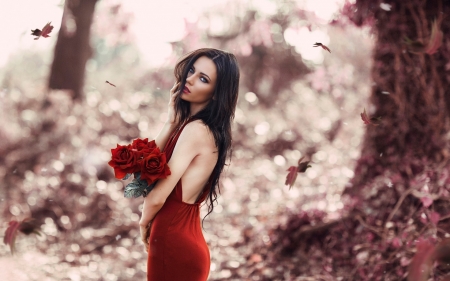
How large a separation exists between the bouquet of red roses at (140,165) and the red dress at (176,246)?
10 cm

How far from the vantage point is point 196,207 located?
181cm

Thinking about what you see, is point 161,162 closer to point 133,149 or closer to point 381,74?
point 133,149

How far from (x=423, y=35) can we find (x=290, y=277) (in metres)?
2.10

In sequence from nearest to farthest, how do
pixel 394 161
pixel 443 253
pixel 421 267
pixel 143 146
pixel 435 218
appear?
pixel 421 267 → pixel 443 253 → pixel 143 146 → pixel 435 218 → pixel 394 161

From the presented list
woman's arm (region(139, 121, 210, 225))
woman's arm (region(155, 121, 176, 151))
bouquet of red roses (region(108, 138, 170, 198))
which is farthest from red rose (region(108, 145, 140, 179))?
woman's arm (region(155, 121, 176, 151))

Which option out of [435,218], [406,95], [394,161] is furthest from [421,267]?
[406,95]

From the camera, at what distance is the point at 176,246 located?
1.71 metres

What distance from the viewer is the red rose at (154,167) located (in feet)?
5.33

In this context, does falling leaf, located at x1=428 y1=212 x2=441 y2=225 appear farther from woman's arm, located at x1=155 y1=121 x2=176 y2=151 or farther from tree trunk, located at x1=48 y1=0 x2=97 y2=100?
tree trunk, located at x1=48 y1=0 x2=97 y2=100

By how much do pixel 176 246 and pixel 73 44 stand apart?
550cm

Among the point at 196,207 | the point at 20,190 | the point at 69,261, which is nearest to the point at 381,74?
the point at 196,207

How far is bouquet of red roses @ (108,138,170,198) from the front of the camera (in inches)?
64.2

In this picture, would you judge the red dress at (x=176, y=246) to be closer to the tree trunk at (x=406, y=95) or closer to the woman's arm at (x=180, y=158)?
the woman's arm at (x=180, y=158)

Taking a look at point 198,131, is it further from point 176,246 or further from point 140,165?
point 176,246
